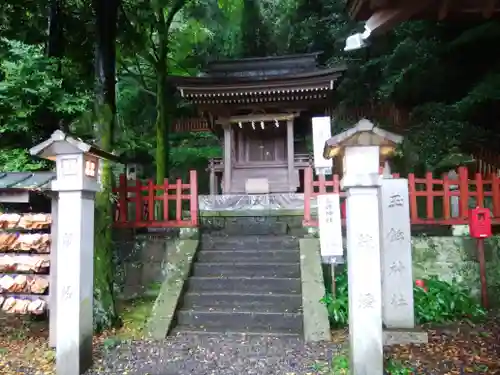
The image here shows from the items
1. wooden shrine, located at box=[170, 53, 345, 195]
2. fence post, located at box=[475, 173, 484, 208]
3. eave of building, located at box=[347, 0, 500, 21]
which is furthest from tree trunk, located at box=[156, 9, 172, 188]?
eave of building, located at box=[347, 0, 500, 21]

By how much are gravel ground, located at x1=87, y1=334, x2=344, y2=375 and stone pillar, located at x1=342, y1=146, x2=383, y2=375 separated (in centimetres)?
73

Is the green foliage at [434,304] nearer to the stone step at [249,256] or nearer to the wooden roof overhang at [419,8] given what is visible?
the stone step at [249,256]

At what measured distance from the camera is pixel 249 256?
302 inches

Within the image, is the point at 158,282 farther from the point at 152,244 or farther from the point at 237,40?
the point at 237,40

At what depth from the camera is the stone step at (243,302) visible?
20.7 ft

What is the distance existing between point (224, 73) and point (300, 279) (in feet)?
33.0

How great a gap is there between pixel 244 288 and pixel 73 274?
3059 millimetres

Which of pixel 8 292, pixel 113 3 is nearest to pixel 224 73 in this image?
pixel 113 3

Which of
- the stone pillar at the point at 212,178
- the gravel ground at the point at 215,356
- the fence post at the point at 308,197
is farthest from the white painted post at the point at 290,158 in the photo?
the gravel ground at the point at 215,356

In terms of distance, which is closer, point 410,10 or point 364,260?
point 410,10

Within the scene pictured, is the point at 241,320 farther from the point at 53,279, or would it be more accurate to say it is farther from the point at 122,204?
the point at 122,204

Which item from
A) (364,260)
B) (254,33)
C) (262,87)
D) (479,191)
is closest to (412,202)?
(479,191)

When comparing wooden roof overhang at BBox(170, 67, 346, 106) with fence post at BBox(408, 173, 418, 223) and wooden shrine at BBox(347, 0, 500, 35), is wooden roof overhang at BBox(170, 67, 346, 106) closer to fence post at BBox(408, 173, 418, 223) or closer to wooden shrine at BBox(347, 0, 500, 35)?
fence post at BBox(408, 173, 418, 223)

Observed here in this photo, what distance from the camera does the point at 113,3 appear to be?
6.62 metres
